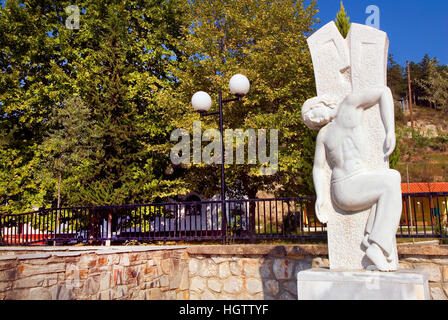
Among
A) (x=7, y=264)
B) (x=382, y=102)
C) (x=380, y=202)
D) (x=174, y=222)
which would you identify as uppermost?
(x=382, y=102)

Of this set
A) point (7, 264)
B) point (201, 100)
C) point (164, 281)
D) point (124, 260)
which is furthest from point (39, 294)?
point (201, 100)

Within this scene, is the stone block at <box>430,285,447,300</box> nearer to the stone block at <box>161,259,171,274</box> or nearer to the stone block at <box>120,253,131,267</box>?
the stone block at <box>161,259,171,274</box>

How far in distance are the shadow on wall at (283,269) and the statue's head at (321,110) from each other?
3.21 meters

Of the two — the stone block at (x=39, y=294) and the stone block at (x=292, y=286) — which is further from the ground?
the stone block at (x=39, y=294)

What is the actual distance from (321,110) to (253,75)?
9357mm

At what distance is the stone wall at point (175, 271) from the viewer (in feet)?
14.4

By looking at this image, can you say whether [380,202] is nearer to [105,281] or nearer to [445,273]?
[445,273]

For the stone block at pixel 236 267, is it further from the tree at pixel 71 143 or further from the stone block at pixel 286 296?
the tree at pixel 71 143

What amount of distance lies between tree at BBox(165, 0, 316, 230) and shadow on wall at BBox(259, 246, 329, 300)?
590 centimetres

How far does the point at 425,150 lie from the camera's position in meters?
50.4

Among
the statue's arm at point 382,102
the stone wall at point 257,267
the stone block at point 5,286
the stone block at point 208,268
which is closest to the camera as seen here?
the statue's arm at point 382,102

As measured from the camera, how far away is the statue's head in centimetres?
369

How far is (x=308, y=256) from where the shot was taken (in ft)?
20.3

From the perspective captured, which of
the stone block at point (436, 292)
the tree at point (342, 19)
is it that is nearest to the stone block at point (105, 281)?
the stone block at point (436, 292)
